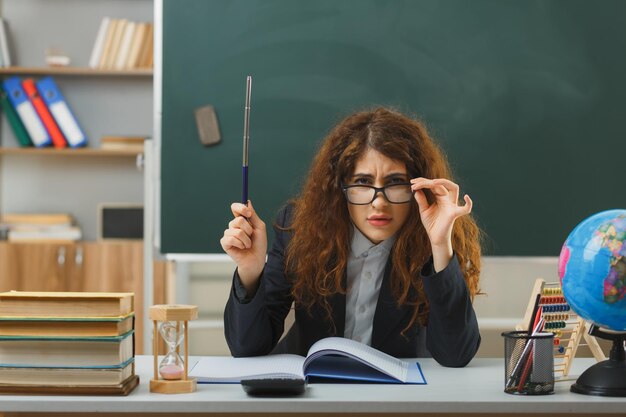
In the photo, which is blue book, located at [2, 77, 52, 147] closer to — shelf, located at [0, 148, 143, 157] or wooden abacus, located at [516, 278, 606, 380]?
shelf, located at [0, 148, 143, 157]

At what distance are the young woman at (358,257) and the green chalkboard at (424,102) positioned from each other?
1031 millimetres

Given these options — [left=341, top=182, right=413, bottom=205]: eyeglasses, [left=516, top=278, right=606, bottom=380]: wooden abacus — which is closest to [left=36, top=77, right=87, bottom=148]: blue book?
[left=341, top=182, right=413, bottom=205]: eyeglasses

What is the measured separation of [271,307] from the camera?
203cm

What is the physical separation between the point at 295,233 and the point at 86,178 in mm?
3002

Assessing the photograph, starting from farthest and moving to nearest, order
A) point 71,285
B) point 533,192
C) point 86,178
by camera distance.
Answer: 1. point 86,178
2. point 71,285
3. point 533,192

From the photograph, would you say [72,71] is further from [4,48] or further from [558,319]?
[558,319]

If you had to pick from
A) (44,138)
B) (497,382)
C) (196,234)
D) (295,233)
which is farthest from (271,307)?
(44,138)

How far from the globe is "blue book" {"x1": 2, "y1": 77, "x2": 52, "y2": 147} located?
364 centimetres

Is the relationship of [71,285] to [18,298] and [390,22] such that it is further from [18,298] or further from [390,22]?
[18,298]

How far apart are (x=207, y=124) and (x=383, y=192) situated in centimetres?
141

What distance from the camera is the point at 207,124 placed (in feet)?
10.3

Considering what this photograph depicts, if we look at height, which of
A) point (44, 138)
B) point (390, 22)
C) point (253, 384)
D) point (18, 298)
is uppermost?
point (390, 22)

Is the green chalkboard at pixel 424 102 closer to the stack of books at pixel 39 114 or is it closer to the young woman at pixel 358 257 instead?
the young woman at pixel 358 257

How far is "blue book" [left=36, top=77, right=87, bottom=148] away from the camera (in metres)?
4.57
